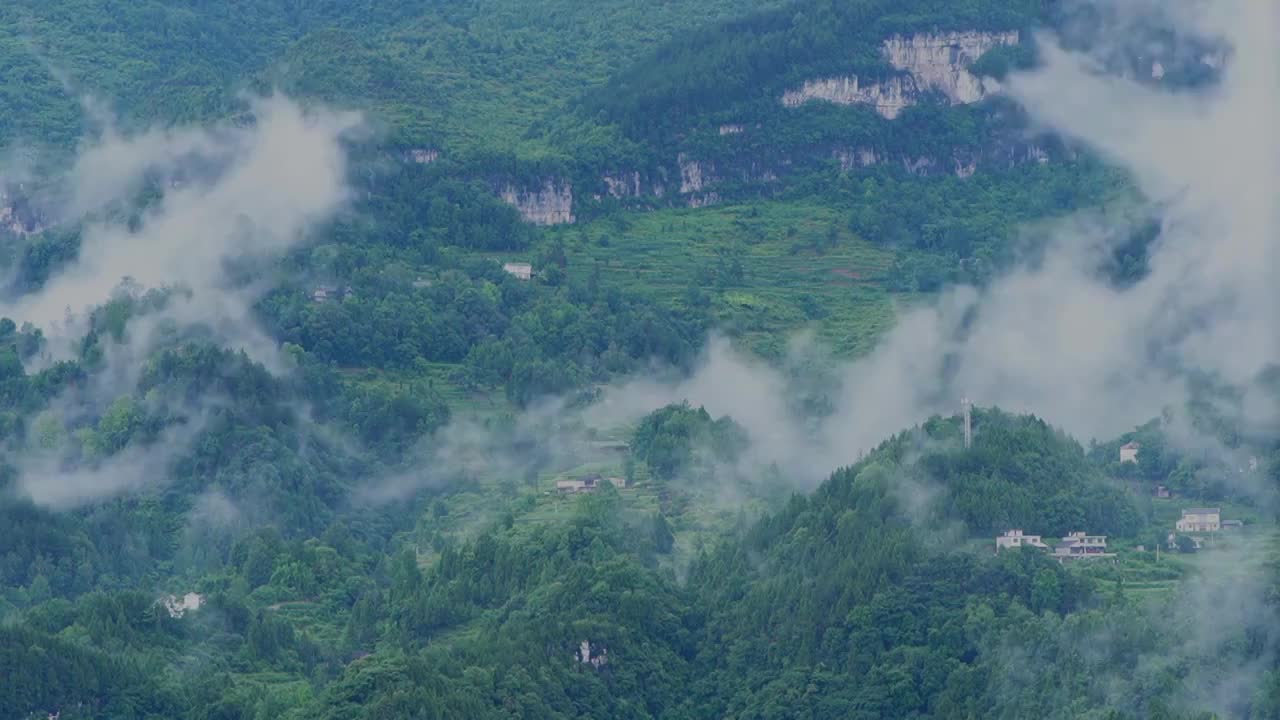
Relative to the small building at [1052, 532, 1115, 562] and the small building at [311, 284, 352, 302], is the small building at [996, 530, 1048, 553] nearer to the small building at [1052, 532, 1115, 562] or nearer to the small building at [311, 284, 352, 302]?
the small building at [1052, 532, 1115, 562]

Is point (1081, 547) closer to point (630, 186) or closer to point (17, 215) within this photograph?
point (630, 186)

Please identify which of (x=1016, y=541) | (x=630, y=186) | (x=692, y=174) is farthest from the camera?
(x=692, y=174)

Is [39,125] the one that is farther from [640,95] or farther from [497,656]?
[497,656]

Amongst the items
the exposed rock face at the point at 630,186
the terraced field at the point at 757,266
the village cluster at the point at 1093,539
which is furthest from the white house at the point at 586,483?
the exposed rock face at the point at 630,186

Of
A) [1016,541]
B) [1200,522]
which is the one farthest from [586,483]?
[1200,522]

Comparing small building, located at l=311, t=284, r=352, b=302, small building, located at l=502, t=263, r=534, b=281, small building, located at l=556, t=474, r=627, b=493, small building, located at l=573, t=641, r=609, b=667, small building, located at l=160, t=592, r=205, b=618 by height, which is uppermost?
small building, located at l=160, t=592, r=205, b=618

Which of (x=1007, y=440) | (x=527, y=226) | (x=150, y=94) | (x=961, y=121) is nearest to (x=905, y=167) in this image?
(x=961, y=121)

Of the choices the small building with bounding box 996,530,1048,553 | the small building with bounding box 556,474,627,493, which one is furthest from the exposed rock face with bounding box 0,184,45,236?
the small building with bounding box 996,530,1048,553
